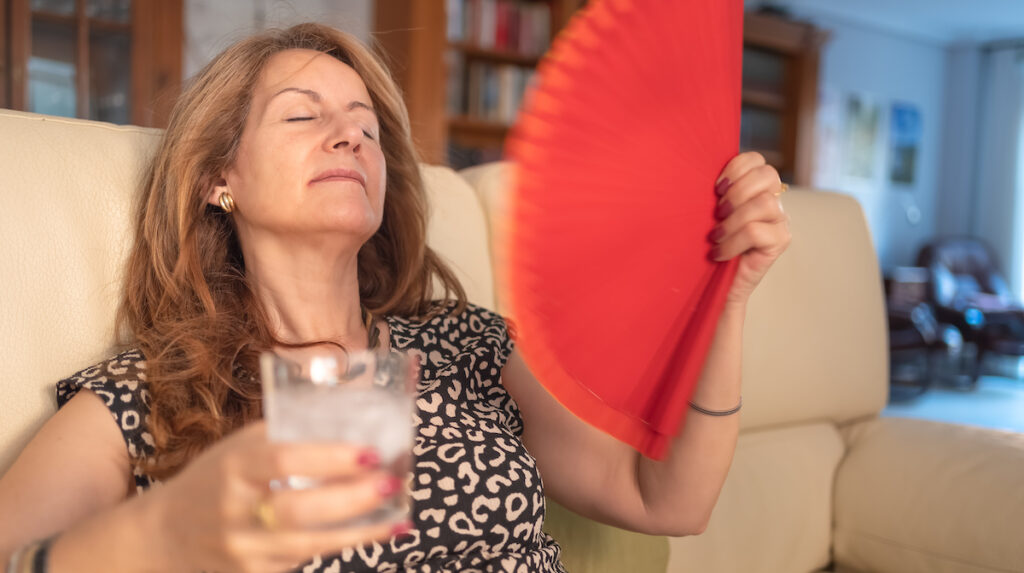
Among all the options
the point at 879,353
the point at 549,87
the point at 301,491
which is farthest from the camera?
the point at 879,353

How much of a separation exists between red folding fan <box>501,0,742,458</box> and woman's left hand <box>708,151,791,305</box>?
0.6 inches

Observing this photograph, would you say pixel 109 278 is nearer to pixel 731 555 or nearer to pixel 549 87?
pixel 549 87

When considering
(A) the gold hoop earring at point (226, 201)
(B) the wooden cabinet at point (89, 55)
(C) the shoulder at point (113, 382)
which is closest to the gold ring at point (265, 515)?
(C) the shoulder at point (113, 382)

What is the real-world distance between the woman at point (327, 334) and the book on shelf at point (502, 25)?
336cm

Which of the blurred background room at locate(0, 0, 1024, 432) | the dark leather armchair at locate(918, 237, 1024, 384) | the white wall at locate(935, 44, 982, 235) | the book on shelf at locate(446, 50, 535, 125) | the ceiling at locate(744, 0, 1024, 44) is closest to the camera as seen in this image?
the blurred background room at locate(0, 0, 1024, 432)

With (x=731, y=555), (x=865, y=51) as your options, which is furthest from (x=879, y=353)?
(x=865, y=51)

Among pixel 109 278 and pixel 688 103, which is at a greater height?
pixel 688 103

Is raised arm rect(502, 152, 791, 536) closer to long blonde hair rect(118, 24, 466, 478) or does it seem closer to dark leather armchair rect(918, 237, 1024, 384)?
long blonde hair rect(118, 24, 466, 478)

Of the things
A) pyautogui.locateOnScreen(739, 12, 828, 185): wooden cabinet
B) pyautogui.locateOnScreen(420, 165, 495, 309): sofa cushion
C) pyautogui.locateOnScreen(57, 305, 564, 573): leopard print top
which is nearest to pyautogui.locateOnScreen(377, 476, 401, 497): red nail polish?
pyautogui.locateOnScreen(57, 305, 564, 573): leopard print top

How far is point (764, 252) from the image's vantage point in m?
0.98

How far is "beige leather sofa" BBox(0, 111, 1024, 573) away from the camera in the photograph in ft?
3.58

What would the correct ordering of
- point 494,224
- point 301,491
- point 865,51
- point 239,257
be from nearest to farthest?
point 301,491, point 239,257, point 494,224, point 865,51

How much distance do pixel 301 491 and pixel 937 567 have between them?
1448mm

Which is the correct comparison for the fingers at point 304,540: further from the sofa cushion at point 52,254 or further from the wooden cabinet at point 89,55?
the wooden cabinet at point 89,55
